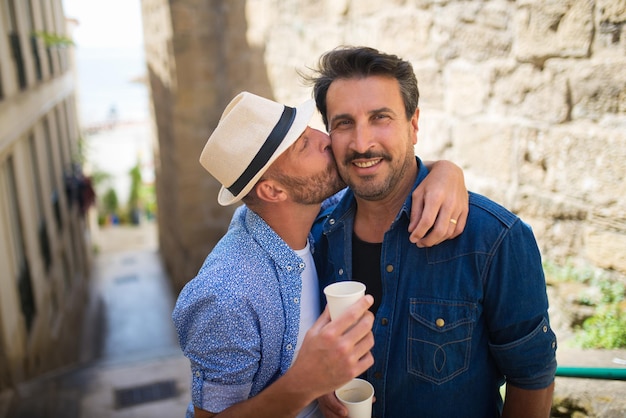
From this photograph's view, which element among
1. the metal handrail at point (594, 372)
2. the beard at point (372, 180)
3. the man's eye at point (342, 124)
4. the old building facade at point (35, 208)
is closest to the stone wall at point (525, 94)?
the metal handrail at point (594, 372)

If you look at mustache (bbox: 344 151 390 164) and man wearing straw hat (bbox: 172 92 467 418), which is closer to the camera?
man wearing straw hat (bbox: 172 92 467 418)

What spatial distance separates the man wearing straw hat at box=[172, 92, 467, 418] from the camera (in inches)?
58.0

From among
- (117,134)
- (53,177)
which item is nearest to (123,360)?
(53,177)

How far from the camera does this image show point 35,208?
7.38m

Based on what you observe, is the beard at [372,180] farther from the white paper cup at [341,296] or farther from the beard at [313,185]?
the white paper cup at [341,296]

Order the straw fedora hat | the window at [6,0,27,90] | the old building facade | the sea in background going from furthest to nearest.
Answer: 1. the sea in background
2. the window at [6,0,27,90]
3. the old building facade
4. the straw fedora hat

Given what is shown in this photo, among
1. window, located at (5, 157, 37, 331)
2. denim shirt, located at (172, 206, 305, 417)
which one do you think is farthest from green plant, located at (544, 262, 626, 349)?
window, located at (5, 157, 37, 331)

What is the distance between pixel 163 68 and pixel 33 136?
6.53 feet

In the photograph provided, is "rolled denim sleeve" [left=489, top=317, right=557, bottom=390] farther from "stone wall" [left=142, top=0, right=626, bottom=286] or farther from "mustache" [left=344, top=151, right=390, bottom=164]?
"stone wall" [left=142, top=0, right=626, bottom=286]

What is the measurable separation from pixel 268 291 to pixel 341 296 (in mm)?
302

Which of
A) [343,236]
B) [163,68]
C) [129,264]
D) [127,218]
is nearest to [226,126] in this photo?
[343,236]

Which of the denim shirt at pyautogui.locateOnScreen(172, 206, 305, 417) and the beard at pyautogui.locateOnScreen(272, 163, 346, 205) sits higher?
the beard at pyautogui.locateOnScreen(272, 163, 346, 205)

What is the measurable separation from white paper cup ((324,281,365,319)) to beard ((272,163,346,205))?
1.41ft

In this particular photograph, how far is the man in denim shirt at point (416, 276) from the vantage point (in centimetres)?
166
